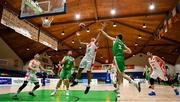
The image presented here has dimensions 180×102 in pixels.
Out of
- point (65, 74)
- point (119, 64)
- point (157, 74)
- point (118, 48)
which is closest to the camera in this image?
point (119, 64)

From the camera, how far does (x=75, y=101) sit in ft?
22.5

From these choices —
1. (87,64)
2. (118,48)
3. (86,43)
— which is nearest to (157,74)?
(118,48)

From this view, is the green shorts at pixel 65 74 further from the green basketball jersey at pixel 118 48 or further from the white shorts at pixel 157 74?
the white shorts at pixel 157 74

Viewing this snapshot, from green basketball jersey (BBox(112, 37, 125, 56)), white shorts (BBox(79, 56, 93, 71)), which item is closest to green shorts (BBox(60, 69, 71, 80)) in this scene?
white shorts (BBox(79, 56, 93, 71))

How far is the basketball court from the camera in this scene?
26.2ft

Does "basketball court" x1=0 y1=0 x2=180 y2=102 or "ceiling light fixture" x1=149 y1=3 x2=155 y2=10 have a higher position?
"ceiling light fixture" x1=149 y1=3 x2=155 y2=10

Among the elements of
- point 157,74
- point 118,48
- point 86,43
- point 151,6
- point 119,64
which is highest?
point 151,6

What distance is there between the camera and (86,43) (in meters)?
8.04

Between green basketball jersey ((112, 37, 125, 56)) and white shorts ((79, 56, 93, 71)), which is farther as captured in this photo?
white shorts ((79, 56, 93, 71))

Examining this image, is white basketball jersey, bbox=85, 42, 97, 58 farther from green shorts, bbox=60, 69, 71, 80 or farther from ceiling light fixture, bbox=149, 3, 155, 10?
ceiling light fixture, bbox=149, 3, 155, 10

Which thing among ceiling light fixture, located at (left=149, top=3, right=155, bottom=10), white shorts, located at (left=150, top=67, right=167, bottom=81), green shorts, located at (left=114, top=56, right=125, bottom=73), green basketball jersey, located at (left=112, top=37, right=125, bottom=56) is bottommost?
white shorts, located at (left=150, top=67, right=167, bottom=81)

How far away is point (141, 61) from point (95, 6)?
2784 centimetres

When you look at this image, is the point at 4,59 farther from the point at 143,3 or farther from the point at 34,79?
the point at 34,79

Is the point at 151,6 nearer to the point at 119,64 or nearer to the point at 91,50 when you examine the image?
the point at 91,50
